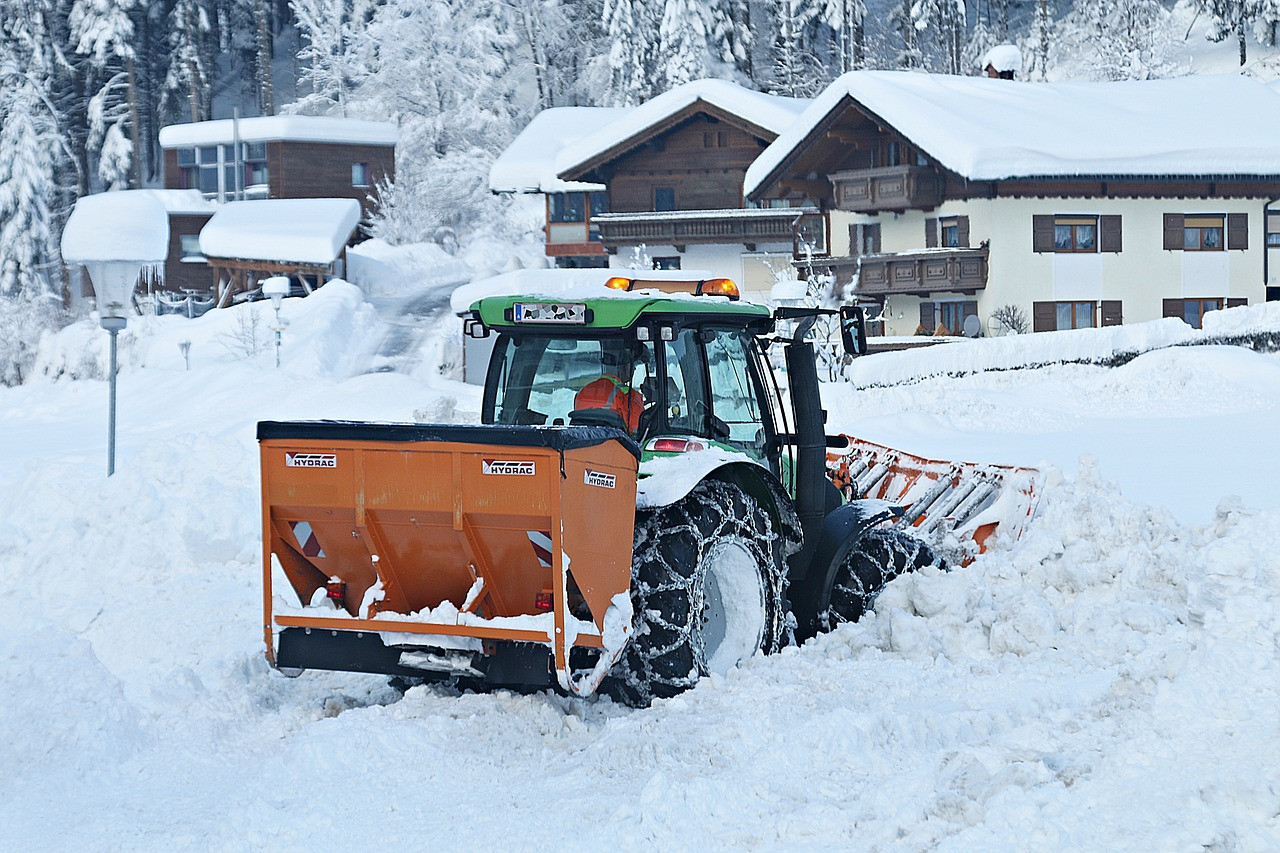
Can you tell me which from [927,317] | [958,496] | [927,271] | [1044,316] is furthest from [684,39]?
[958,496]

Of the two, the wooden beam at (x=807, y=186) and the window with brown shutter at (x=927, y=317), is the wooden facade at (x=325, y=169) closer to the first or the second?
the wooden beam at (x=807, y=186)

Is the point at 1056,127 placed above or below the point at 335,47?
below

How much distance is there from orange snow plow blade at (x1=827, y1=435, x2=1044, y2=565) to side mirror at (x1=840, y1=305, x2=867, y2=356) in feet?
5.74

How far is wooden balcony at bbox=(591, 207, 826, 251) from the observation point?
42.8 metres

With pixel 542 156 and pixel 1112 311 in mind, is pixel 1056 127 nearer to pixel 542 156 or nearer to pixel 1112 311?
pixel 1112 311

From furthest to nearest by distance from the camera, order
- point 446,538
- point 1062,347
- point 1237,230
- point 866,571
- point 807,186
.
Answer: point 807,186 → point 1237,230 → point 1062,347 → point 866,571 → point 446,538

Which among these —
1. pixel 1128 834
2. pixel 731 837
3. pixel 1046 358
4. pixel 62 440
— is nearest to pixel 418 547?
pixel 731 837

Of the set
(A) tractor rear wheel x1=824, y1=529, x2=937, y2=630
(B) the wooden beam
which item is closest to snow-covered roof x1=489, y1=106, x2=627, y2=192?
(B) the wooden beam

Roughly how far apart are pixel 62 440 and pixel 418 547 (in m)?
23.4

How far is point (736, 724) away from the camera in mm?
5637

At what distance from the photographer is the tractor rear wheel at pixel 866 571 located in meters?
7.90

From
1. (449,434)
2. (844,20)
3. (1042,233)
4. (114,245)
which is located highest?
(844,20)

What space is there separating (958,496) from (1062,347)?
14.3 metres

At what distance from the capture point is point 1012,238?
1309 inches
